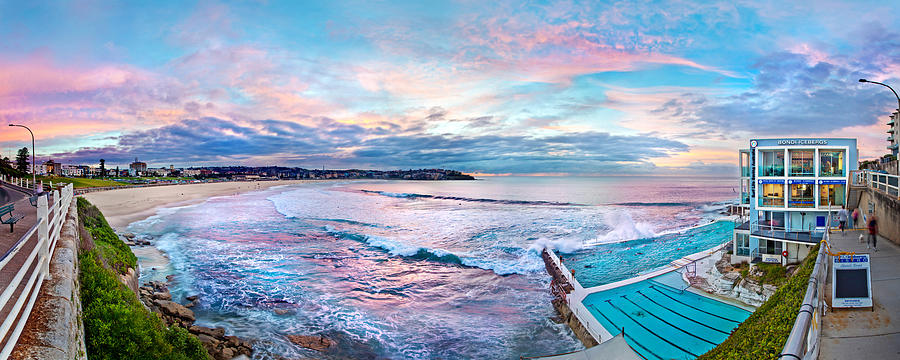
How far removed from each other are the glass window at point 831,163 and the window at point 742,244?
16.2 feet

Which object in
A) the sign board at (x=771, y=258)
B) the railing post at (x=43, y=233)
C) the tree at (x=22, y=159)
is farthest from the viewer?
the tree at (x=22, y=159)

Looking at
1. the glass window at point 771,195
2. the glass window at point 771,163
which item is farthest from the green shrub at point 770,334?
the glass window at point 771,163

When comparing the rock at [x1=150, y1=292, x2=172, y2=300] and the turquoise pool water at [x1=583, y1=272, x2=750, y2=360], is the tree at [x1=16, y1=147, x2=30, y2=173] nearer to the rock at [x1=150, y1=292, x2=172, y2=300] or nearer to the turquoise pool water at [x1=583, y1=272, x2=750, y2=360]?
the rock at [x1=150, y1=292, x2=172, y2=300]

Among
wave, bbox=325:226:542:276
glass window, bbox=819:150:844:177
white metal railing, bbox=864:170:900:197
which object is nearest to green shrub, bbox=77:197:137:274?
wave, bbox=325:226:542:276

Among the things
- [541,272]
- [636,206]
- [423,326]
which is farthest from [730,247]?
[636,206]

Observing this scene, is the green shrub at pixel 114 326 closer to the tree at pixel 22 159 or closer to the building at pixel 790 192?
the building at pixel 790 192

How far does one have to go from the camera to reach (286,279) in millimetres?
21828

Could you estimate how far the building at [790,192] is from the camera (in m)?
20.5

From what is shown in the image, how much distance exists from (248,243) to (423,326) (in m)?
21.3

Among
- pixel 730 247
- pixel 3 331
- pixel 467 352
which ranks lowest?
pixel 467 352

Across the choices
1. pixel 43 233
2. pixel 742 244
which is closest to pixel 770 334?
pixel 43 233

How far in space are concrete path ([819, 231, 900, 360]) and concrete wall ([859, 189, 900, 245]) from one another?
5838mm

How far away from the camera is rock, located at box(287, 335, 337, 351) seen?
13914 mm

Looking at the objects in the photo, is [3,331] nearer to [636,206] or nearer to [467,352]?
[467,352]
